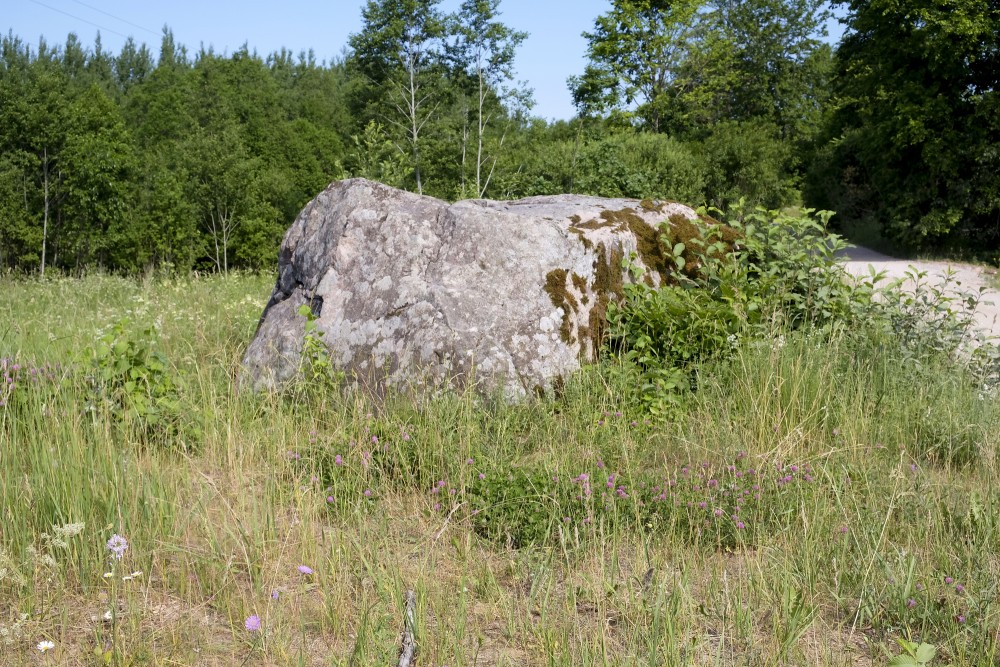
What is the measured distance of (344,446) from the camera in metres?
3.94

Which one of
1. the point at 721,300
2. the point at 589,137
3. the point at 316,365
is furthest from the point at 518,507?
the point at 589,137

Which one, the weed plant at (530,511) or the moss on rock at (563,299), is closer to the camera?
the weed plant at (530,511)

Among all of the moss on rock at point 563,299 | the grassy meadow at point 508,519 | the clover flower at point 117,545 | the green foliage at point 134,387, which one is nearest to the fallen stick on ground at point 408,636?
the grassy meadow at point 508,519

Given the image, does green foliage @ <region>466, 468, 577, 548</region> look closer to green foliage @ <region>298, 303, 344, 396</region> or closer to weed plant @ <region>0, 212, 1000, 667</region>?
weed plant @ <region>0, 212, 1000, 667</region>

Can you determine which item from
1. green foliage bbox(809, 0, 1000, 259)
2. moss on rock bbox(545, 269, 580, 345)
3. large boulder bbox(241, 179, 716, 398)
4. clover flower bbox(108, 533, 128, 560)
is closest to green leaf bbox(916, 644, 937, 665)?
clover flower bbox(108, 533, 128, 560)

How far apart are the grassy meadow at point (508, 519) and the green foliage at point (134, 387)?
0.06 ft

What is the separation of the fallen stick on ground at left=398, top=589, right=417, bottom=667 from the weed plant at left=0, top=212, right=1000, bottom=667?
0.14ft

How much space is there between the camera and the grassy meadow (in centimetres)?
264

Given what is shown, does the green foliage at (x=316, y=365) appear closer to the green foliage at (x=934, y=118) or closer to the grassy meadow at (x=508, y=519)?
the grassy meadow at (x=508, y=519)

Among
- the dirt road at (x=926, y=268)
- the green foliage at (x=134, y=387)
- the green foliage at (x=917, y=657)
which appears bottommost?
the green foliage at (x=917, y=657)

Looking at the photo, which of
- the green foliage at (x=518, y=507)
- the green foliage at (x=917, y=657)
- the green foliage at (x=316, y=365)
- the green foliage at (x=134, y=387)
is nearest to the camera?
the green foliage at (x=917, y=657)

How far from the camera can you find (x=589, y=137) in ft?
65.5

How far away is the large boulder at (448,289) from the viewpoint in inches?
192

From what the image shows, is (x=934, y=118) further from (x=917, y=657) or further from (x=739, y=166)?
(x=917, y=657)
